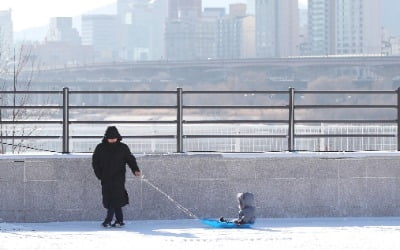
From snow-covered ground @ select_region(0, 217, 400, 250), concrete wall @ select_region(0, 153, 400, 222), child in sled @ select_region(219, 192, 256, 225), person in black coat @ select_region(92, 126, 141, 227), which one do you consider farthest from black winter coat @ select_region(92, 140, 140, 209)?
child in sled @ select_region(219, 192, 256, 225)

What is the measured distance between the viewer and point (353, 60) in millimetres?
139250

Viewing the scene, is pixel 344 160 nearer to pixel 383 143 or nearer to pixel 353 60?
pixel 383 143

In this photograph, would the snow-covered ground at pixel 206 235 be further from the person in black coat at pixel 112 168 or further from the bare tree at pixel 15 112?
the bare tree at pixel 15 112

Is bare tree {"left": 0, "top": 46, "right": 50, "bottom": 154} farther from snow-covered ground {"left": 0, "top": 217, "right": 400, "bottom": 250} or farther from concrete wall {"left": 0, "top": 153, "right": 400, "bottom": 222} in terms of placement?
snow-covered ground {"left": 0, "top": 217, "right": 400, "bottom": 250}

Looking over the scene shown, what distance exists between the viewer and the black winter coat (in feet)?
51.6

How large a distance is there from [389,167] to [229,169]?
90.5 inches

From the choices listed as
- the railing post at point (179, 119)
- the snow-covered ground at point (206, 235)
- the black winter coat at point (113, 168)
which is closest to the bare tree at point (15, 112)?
the black winter coat at point (113, 168)

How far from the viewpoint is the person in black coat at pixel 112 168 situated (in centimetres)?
1571

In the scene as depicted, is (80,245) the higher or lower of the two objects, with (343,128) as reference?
lower

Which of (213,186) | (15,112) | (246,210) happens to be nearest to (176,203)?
(213,186)

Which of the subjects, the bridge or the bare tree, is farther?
the bridge

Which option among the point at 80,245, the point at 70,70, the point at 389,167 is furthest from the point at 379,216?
the point at 70,70

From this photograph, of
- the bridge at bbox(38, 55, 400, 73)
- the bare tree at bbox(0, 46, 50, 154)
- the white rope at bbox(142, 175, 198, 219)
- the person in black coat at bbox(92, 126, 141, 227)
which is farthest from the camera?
the bridge at bbox(38, 55, 400, 73)

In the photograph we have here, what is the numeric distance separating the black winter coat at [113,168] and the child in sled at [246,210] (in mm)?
1444
